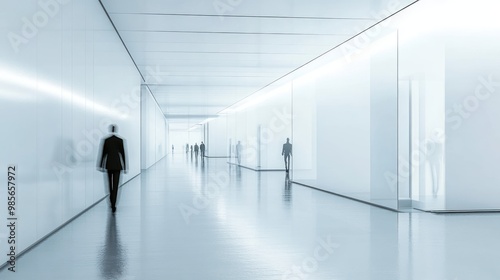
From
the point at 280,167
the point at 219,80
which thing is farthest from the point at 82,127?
the point at 280,167

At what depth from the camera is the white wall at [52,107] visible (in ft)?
18.8

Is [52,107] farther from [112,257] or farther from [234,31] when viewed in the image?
[234,31]

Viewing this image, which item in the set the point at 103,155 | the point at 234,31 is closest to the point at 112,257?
the point at 103,155

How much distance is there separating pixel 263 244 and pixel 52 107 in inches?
159

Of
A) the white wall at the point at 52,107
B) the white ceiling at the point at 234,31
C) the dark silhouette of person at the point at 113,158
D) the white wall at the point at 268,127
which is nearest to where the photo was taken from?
the white wall at the point at 52,107

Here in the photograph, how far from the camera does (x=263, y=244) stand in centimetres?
700

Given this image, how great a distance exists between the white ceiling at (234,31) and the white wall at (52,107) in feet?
4.21

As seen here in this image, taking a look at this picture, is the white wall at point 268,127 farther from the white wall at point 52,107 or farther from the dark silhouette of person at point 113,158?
the dark silhouette of person at point 113,158

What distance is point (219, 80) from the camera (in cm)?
2191

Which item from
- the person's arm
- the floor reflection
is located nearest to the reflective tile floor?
the floor reflection

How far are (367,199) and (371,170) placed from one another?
85cm

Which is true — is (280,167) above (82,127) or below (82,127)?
below

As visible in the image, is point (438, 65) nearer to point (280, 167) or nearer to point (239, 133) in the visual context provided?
point (280, 167)

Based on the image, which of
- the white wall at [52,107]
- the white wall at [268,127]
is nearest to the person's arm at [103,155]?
the white wall at [52,107]
